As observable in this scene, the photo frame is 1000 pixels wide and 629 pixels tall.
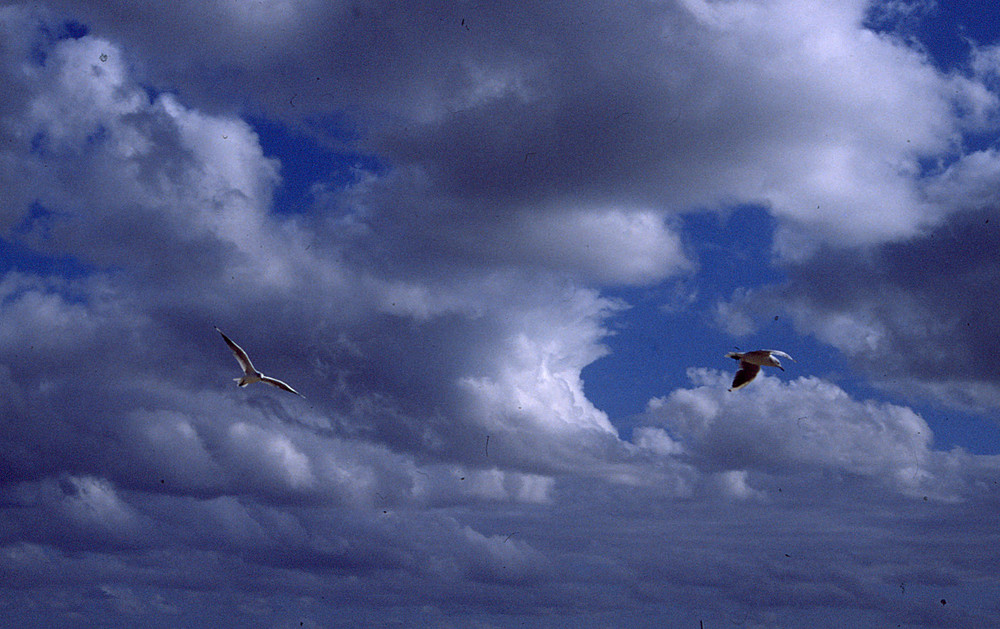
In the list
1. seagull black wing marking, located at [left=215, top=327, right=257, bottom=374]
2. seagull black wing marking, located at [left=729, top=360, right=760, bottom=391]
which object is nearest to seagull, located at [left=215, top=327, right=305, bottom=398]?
seagull black wing marking, located at [left=215, top=327, right=257, bottom=374]

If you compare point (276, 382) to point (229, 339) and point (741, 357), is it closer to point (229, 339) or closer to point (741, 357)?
point (229, 339)

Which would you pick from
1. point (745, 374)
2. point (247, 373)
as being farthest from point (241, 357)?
point (745, 374)

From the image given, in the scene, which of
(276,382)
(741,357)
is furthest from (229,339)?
(741,357)

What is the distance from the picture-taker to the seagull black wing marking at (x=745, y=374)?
85.4m

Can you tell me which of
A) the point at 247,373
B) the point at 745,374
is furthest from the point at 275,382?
the point at 745,374

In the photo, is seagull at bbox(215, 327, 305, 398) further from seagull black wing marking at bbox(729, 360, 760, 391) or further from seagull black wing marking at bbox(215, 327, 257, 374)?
seagull black wing marking at bbox(729, 360, 760, 391)

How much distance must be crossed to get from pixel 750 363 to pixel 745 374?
4.86ft

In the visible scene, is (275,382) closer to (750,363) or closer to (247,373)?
(247,373)

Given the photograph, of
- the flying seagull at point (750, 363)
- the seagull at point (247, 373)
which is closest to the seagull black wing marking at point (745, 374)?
the flying seagull at point (750, 363)

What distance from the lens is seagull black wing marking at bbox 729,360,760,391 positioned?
85438 millimetres

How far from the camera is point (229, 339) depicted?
8444cm

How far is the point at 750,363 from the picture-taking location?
87750mm

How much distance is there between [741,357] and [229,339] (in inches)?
A: 2119

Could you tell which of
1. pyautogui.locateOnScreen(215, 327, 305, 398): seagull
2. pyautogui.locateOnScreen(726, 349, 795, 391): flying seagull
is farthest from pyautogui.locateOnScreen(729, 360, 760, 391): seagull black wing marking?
pyautogui.locateOnScreen(215, 327, 305, 398): seagull
